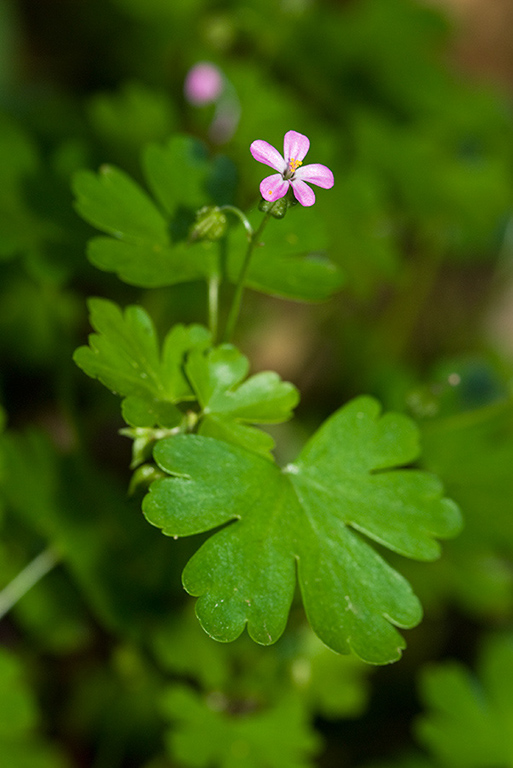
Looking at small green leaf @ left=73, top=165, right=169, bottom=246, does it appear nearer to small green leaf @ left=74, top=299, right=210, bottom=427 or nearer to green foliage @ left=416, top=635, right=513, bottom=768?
small green leaf @ left=74, top=299, right=210, bottom=427

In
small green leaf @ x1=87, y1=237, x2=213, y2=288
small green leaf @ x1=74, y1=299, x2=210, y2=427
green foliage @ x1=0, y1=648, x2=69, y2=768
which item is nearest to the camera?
small green leaf @ x1=74, y1=299, x2=210, y2=427

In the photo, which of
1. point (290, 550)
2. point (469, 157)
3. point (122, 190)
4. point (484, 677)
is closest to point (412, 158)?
point (469, 157)

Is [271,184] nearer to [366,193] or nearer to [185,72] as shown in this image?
[366,193]

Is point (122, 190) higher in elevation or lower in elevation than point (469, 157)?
Result: higher

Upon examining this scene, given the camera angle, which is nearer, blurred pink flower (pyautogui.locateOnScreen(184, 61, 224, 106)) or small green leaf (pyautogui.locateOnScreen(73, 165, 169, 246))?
small green leaf (pyautogui.locateOnScreen(73, 165, 169, 246))

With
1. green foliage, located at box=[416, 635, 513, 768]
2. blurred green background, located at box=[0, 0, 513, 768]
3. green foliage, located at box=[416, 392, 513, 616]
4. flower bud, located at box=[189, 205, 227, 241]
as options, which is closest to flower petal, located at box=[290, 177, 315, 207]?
flower bud, located at box=[189, 205, 227, 241]

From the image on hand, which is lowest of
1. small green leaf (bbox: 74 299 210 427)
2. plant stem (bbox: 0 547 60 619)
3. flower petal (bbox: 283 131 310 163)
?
plant stem (bbox: 0 547 60 619)

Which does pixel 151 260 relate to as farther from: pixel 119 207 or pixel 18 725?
pixel 18 725
